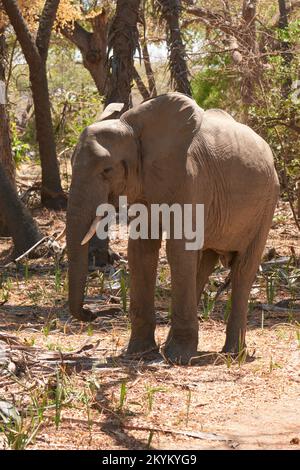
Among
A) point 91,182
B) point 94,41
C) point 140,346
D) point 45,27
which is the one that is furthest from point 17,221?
point 94,41

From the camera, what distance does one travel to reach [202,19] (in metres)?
19.0

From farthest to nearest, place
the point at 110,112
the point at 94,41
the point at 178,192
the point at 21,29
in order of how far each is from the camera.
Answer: the point at 94,41 → the point at 21,29 → the point at 110,112 → the point at 178,192

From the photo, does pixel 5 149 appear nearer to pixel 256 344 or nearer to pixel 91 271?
pixel 91 271

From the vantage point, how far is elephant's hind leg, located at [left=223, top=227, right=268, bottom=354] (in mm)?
8016

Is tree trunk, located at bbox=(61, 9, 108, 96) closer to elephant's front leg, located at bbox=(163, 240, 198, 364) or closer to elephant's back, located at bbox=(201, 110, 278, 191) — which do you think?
elephant's back, located at bbox=(201, 110, 278, 191)

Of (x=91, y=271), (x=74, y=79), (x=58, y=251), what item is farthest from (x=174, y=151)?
(x=74, y=79)

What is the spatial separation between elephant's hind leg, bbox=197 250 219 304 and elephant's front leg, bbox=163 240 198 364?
0.74 meters

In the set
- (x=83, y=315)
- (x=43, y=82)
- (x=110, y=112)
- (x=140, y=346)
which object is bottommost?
(x=140, y=346)

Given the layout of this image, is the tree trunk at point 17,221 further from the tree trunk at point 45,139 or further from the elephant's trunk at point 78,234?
the elephant's trunk at point 78,234

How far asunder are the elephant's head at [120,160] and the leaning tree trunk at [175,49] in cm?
461

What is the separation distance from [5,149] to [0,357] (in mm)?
9106

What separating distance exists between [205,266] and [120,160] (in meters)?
1.77

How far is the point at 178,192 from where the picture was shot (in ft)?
23.4

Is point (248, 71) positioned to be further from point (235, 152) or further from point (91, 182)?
point (91, 182)
